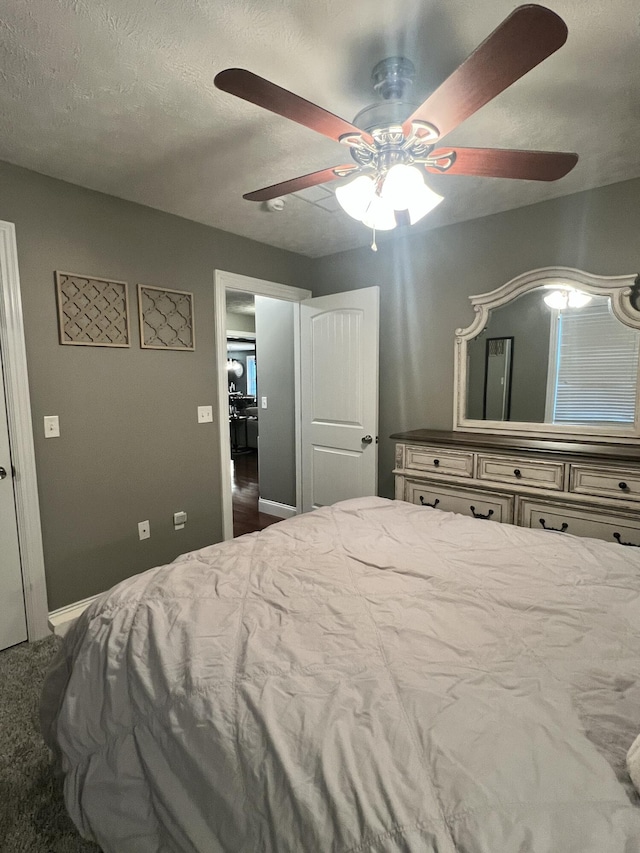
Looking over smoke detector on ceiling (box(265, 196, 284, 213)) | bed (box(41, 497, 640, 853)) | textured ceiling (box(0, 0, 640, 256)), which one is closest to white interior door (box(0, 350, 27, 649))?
bed (box(41, 497, 640, 853))

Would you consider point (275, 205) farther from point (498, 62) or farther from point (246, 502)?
point (246, 502)

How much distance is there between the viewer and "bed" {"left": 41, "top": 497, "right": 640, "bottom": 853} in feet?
2.11


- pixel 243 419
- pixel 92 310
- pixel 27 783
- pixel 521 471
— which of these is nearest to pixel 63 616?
pixel 27 783

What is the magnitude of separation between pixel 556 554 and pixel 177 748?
1.29 m

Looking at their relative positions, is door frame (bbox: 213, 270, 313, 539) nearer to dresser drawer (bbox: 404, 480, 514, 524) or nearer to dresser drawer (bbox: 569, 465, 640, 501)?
dresser drawer (bbox: 404, 480, 514, 524)

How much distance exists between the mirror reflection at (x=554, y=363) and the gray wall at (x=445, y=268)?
0.19 metres

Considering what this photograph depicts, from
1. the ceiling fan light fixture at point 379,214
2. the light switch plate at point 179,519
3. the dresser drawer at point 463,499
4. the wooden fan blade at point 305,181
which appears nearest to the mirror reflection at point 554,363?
the dresser drawer at point 463,499

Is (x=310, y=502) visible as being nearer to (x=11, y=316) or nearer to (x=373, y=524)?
(x=373, y=524)

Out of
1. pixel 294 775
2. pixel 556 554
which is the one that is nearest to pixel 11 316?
pixel 294 775

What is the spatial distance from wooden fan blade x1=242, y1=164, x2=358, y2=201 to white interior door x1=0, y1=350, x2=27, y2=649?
5.23 ft

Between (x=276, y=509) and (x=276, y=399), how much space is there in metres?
1.12

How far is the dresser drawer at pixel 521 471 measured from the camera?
2.22 meters

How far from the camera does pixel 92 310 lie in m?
2.38

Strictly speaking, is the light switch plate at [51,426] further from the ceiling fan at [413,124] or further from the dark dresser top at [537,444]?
the dark dresser top at [537,444]
